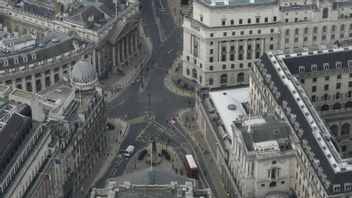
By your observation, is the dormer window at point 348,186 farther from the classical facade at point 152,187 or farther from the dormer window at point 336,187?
the classical facade at point 152,187

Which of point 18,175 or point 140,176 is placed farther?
point 18,175

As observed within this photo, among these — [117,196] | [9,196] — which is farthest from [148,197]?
[9,196]

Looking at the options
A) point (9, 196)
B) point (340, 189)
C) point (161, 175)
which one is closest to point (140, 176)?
point (161, 175)

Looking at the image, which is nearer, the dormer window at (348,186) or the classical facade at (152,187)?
the classical facade at (152,187)

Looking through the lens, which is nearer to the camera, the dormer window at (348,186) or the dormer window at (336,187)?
the dormer window at (336,187)

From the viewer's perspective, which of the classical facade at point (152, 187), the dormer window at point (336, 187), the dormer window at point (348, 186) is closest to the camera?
the classical facade at point (152, 187)

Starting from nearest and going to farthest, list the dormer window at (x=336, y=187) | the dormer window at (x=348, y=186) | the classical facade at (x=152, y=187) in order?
the classical facade at (x=152, y=187)
the dormer window at (x=336, y=187)
the dormer window at (x=348, y=186)

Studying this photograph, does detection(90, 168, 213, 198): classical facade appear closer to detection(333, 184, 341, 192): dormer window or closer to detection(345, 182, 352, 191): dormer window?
detection(333, 184, 341, 192): dormer window

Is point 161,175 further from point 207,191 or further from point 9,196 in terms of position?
point 9,196

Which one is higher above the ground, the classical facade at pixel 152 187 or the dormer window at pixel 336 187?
the classical facade at pixel 152 187

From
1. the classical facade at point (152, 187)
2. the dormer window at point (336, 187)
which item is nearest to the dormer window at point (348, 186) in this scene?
the dormer window at point (336, 187)

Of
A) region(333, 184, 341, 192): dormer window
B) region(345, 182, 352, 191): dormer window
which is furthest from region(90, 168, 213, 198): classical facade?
region(345, 182, 352, 191): dormer window
